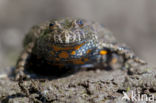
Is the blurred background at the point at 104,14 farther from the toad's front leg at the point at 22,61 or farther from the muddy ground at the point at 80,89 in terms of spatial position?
the muddy ground at the point at 80,89

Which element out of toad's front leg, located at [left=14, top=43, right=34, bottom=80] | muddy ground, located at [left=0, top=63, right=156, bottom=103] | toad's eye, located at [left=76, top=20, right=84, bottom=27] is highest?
toad's eye, located at [left=76, top=20, right=84, bottom=27]

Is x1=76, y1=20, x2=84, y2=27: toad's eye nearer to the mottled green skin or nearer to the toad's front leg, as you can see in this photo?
the mottled green skin

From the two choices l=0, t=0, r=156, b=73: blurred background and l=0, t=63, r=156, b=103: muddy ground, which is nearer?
l=0, t=63, r=156, b=103: muddy ground

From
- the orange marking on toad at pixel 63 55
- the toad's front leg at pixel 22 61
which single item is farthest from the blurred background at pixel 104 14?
the orange marking on toad at pixel 63 55

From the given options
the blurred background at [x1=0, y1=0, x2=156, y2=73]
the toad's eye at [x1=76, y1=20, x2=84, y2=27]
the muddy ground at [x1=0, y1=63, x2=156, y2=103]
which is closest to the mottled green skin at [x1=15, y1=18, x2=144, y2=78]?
the toad's eye at [x1=76, y1=20, x2=84, y2=27]

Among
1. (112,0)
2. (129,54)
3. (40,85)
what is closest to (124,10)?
(112,0)

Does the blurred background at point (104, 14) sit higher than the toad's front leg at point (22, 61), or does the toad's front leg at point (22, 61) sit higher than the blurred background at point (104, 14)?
the blurred background at point (104, 14)

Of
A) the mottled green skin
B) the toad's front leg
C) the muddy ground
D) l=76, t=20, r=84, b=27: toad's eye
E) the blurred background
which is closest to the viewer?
the muddy ground

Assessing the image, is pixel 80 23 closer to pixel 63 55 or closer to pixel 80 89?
pixel 63 55
